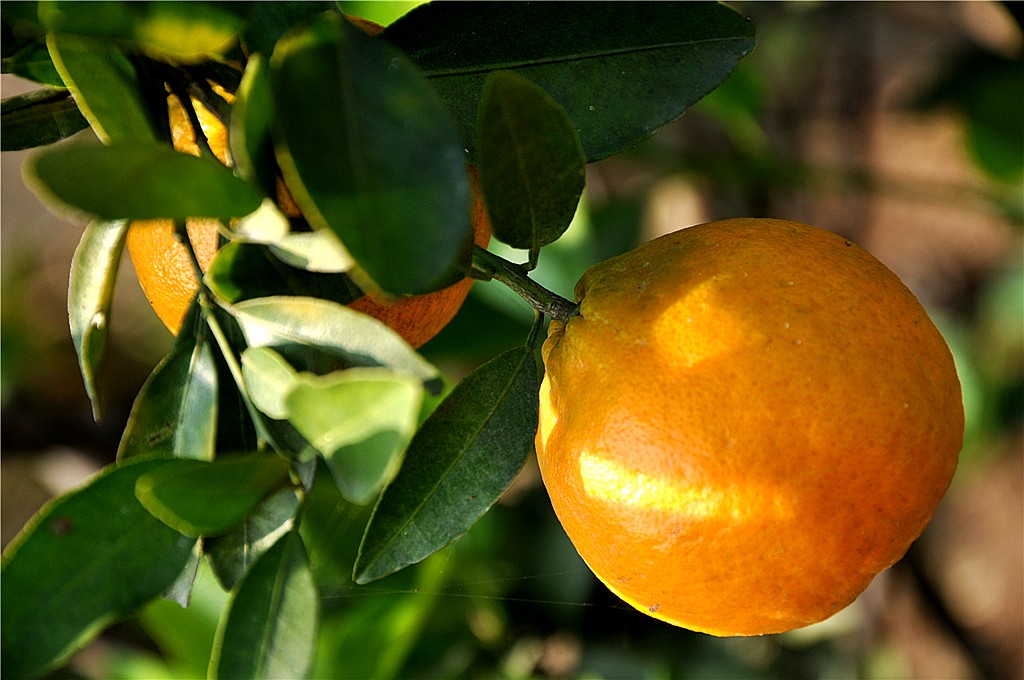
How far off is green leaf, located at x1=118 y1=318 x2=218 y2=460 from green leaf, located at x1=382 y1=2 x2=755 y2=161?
170 millimetres

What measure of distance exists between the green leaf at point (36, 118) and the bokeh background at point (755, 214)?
0.77 ft

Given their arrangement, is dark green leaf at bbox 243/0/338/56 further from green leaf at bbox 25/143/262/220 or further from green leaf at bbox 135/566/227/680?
green leaf at bbox 135/566/227/680

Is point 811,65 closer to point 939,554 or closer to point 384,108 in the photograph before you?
point 939,554

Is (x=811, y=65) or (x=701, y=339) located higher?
(x=701, y=339)

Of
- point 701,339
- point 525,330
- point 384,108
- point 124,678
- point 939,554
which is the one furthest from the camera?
point 939,554

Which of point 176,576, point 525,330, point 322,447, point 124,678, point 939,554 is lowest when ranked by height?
point 939,554

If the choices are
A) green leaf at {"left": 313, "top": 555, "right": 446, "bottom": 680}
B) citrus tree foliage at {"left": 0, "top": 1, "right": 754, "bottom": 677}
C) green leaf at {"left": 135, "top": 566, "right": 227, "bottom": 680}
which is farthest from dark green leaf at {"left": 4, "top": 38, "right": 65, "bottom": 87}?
green leaf at {"left": 135, "top": 566, "right": 227, "bottom": 680}

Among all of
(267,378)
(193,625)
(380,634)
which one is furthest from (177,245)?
(193,625)

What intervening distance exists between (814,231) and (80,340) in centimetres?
39

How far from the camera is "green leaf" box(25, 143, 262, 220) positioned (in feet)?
0.95

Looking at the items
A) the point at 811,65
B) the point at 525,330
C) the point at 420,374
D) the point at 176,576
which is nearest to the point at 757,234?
the point at 420,374

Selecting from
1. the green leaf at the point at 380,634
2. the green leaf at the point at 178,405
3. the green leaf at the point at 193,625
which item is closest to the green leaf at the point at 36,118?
the green leaf at the point at 178,405

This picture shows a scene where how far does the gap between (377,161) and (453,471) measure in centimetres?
17

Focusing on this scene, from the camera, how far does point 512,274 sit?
0.44 meters
